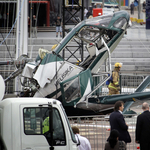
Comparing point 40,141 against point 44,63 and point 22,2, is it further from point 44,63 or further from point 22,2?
point 22,2

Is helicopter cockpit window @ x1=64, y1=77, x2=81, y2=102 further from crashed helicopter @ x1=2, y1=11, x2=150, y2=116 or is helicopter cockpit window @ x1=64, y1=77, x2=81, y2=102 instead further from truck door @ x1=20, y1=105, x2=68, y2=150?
truck door @ x1=20, y1=105, x2=68, y2=150

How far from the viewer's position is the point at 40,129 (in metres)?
6.34

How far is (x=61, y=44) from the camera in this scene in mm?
12570

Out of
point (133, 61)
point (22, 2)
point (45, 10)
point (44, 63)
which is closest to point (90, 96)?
point (44, 63)

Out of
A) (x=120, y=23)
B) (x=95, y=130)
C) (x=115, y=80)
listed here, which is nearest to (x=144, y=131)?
(x=95, y=130)

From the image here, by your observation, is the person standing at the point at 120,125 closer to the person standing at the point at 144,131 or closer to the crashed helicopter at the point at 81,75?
the person standing at the point at 144,131

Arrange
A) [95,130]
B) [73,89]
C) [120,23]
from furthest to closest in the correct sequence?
[120,23]
[73,89]
[95,130]

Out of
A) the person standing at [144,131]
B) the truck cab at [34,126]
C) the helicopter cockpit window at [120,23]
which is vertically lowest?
the person standing at [144,131]

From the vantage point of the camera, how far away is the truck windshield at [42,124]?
6309 mm

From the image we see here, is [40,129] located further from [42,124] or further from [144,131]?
[144,131]

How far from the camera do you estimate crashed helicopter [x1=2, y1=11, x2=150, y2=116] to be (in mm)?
12156

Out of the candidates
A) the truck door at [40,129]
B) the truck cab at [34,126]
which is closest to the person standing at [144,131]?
the truck cab at [34,126]

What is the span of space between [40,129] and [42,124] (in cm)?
9

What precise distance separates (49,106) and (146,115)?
2284mm
